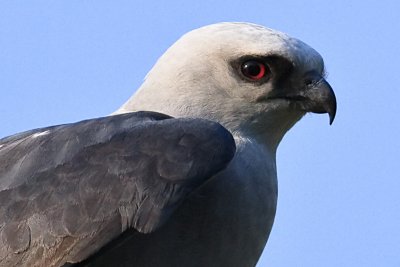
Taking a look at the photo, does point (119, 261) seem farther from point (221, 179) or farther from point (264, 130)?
point (264, 130)

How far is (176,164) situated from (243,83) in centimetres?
132

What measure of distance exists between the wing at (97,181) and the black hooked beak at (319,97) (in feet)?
3.14

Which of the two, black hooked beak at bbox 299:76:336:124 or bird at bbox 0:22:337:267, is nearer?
bird at bbox 0:22:337:267

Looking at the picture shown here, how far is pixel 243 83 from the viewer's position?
12.2m

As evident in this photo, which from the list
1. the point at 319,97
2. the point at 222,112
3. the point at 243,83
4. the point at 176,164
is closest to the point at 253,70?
the point at 243,83

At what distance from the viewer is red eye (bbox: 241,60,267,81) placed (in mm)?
12180

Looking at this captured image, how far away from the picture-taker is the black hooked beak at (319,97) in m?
12.2

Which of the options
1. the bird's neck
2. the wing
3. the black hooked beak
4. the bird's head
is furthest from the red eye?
the wing

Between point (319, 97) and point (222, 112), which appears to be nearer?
point (222, 112)

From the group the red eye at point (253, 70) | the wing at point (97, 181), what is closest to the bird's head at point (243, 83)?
the red eye at point (253, 70)

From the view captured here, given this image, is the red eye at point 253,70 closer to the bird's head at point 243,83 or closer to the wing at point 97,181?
the bird's head at point 243,83

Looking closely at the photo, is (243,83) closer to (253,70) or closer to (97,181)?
(253,70)

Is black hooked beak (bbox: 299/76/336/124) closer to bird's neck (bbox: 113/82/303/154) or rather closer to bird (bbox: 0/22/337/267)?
bird (bbox: 0/22/337/267)

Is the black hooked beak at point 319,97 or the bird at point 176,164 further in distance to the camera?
the black hooked beak at point 319,97
